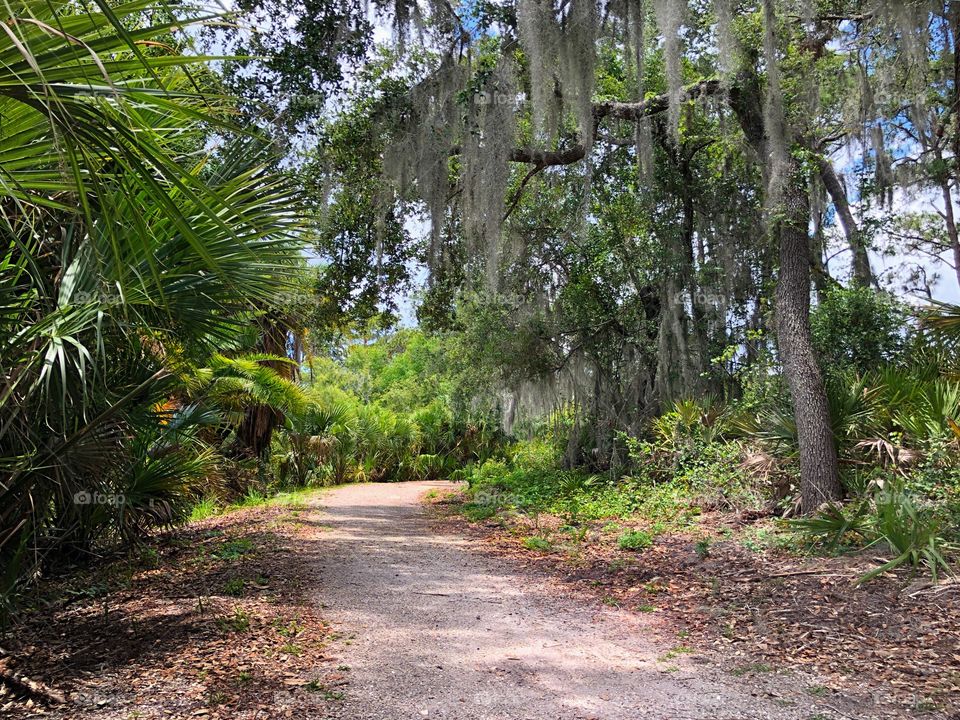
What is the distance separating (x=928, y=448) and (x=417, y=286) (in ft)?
25.9

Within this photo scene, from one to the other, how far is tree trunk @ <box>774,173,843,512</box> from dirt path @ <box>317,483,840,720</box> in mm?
3164

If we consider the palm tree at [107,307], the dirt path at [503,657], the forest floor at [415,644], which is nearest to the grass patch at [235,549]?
the forest floor at [415,644]

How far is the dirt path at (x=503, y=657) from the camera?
299 centimetres

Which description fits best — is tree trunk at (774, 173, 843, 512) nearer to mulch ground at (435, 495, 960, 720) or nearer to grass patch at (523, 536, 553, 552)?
mulch ground at (435, 495, 960, 720)

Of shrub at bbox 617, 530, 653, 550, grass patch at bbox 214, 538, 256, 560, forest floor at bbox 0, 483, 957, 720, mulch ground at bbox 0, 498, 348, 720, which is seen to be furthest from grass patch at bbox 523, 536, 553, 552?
grass patch at bbox 214, 538, 256, 560

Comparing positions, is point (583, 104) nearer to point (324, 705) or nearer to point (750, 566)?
point (750, 566)

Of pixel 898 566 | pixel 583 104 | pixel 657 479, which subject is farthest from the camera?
pixel 657 479

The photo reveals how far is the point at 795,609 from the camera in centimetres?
442

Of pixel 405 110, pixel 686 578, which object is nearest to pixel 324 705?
pixel 686 578

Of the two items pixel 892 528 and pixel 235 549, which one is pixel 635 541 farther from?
pixel 235 549

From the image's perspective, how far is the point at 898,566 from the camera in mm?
4809

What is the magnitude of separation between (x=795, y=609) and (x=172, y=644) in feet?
13.3

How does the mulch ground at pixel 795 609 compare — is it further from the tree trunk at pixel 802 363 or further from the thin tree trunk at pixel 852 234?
the thin tree trunk at pixel 852 234

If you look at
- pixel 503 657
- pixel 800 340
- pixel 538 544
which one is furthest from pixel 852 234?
pixel 503 657
